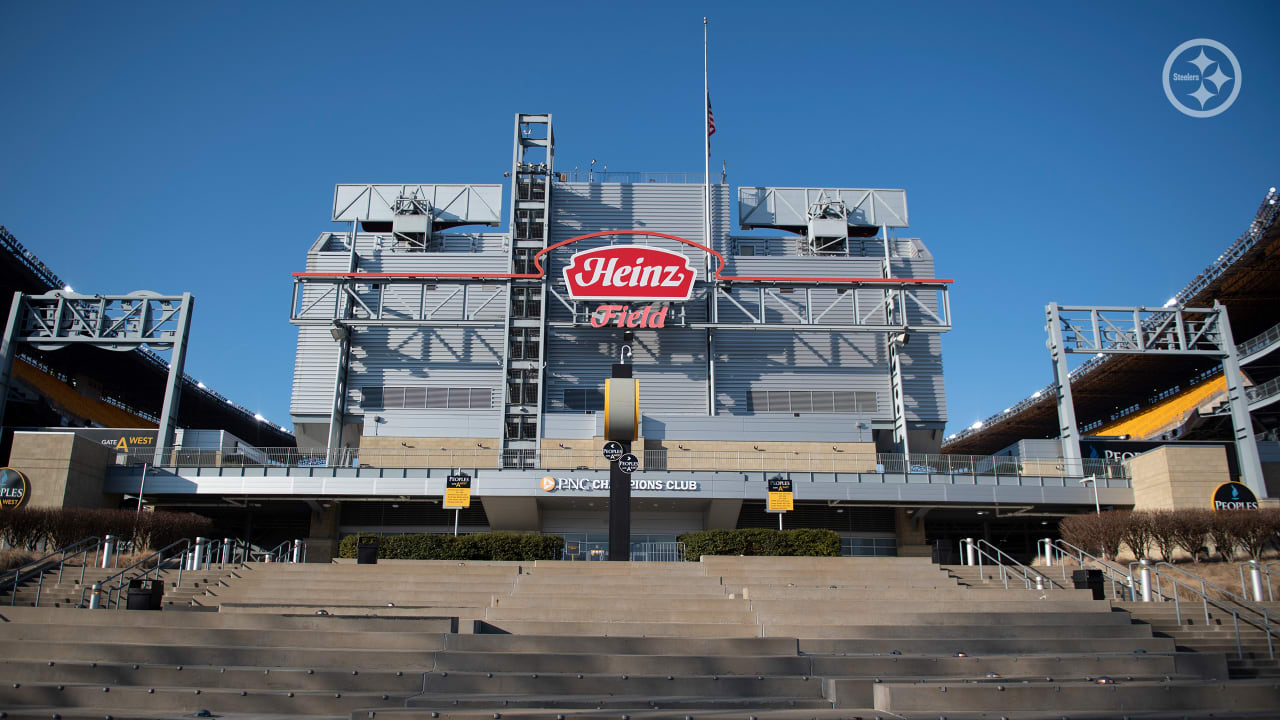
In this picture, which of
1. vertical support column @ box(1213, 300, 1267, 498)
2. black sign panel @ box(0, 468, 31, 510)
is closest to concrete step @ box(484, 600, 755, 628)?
black sign panel @ box(0, 468, 31, 510)

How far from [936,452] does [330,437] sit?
3279cm

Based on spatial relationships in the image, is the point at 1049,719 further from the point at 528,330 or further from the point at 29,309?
the point at 29,309

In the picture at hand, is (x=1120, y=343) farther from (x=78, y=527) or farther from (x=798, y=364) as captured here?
(x=78, y=527)

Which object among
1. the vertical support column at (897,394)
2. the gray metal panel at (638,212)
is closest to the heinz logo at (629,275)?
the gray metal panel at (638,212)

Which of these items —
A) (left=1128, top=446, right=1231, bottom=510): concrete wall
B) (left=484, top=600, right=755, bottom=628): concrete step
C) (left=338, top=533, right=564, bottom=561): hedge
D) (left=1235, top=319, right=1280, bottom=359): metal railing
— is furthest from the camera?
(left=1235, top=319, right=1280, bottom=359): metal railing

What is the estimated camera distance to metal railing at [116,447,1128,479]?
40.9 metres

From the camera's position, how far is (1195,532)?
28.9 metres

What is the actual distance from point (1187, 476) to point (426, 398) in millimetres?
35786

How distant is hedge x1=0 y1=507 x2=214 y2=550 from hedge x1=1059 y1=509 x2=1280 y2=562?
31901 mm

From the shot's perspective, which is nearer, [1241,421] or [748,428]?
[1241,421]

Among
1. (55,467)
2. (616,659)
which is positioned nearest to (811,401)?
(55,467)

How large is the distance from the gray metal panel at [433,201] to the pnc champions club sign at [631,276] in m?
10.0

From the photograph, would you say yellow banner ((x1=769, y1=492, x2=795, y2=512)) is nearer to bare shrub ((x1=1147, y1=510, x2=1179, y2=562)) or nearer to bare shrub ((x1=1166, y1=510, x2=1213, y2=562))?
bare shrub ((x1=1147, y1=510, x2=1179, y2=562))

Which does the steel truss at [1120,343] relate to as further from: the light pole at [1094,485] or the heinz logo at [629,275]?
the heinz logo at [629,275]
